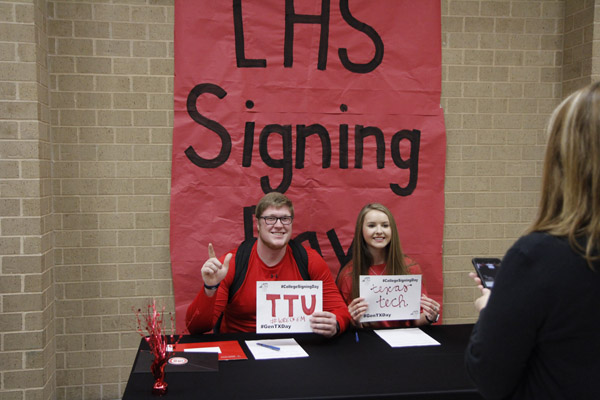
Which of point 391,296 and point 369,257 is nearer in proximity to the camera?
point 391,296

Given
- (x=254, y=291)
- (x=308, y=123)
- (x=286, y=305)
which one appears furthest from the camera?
(x=308, y=123)

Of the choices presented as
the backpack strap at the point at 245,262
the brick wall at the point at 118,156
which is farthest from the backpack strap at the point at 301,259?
the brick wall at the point at 118,156

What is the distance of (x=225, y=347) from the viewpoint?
2240 millimetres

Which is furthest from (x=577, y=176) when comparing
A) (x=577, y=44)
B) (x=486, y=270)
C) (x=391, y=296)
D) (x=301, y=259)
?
(x=577, y=44)

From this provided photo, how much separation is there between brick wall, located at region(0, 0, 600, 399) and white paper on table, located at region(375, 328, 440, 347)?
1270 mm

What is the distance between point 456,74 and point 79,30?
2442mm

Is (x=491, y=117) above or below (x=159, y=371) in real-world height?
above

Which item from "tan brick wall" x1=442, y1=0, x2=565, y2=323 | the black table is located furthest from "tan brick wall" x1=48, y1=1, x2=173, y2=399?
"tan brick wall" x1=442, y1=0, x2=565, y2=323

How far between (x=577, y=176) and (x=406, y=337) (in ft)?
4.96

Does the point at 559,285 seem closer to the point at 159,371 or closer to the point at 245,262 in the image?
the point at 159,371

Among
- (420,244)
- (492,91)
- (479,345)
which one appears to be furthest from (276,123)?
(479,345)

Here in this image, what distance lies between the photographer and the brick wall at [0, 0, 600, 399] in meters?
2.94

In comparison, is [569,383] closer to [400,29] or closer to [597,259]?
[597,259]

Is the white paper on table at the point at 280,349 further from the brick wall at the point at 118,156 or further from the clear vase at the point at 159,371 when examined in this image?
the brick wall at the point at 118,156
